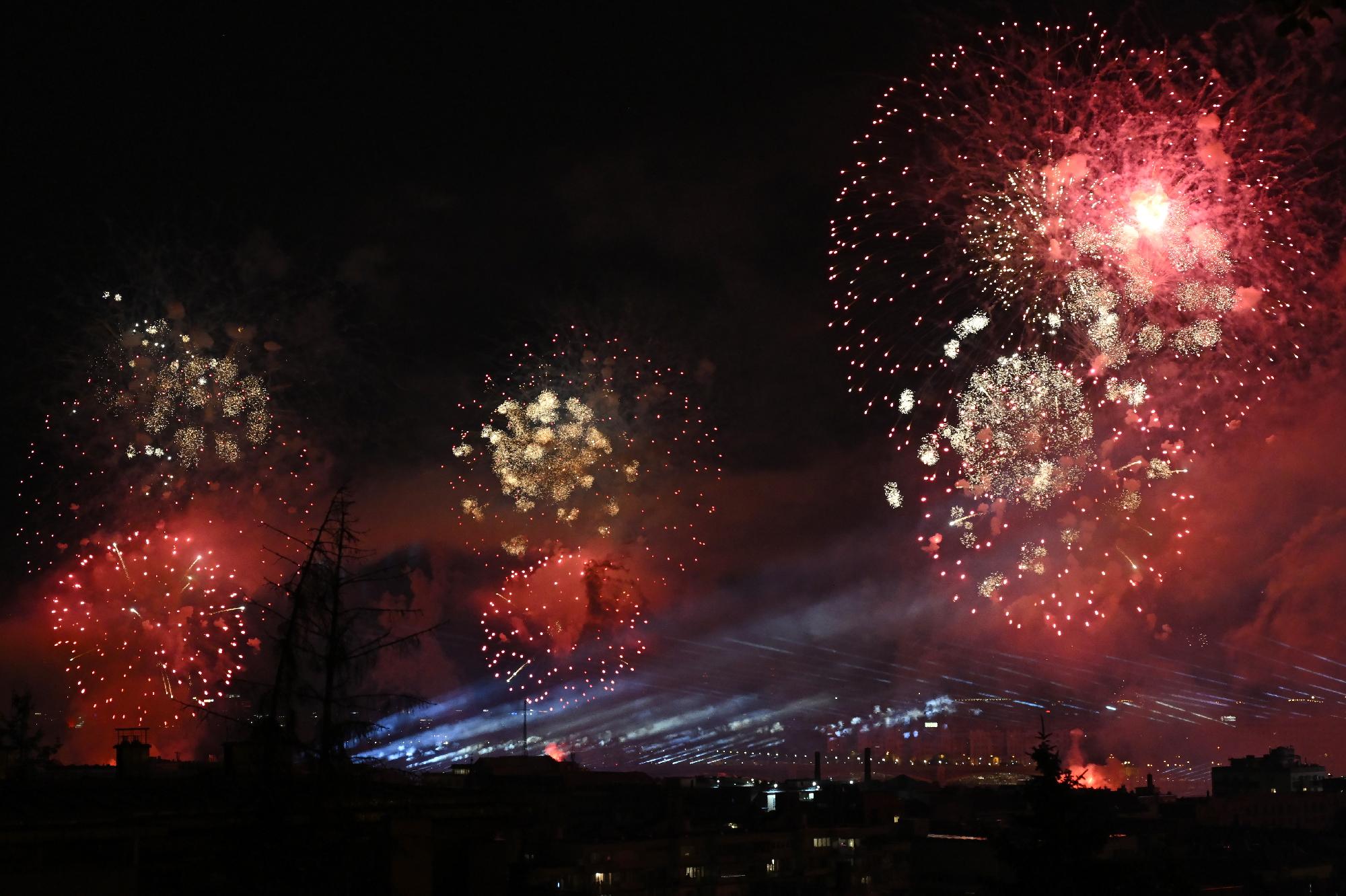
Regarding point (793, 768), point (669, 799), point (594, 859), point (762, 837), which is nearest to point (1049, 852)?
point (594, 859)

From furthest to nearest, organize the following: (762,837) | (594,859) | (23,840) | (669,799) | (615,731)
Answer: (615,731) → (669,799) → (762,837) → (594,859) → (23,840)

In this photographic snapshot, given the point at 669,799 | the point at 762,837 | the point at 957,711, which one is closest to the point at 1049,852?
the point at 762,837

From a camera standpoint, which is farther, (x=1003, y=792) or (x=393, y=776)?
(x=1003, y=792)

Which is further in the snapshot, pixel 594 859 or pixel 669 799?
pixel 669 799

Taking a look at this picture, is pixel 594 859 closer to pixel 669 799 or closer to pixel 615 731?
pixel 669 799

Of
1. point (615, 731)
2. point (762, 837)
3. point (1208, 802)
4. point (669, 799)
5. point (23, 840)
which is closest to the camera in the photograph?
point (23, 840)

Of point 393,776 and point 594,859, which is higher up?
point 393,776

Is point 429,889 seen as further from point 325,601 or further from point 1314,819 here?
point 1314,819

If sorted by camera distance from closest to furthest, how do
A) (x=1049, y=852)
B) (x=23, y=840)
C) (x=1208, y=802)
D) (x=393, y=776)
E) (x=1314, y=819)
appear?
(x=23, y=840), (x=1049, y=852), (x=393, y=776), (x=1208, y=802), (x=1314, y=819)

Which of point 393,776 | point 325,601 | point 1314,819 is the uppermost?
point 325,601
